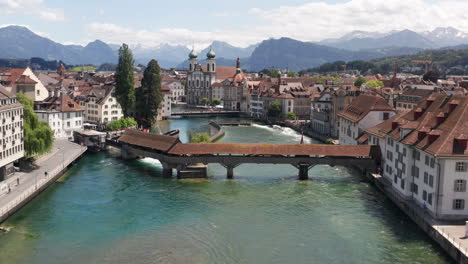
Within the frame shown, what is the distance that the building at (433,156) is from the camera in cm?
3988

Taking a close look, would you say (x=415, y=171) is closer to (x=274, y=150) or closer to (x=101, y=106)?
(x=274, y=150)

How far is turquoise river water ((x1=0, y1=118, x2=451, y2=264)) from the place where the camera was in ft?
117

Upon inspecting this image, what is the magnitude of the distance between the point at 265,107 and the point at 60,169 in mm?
86345

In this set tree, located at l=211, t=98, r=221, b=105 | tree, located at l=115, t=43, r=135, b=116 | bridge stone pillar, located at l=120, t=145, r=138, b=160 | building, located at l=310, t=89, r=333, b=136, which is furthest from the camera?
tree, located at l=211, t=98, r=221, b=105

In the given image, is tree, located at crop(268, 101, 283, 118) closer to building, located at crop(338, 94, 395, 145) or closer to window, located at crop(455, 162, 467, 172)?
building, located at crop(338, 94, 395, 145)

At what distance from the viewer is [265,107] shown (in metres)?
140

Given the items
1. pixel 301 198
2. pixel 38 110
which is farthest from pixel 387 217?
pixel 38 110

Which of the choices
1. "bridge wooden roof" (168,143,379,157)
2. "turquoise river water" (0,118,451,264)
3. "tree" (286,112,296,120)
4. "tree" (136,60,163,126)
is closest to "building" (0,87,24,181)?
"turquoise river water" (0,118,451,264)

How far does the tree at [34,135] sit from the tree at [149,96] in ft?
145

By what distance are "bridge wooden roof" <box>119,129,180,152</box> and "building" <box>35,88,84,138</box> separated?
15969 millimetres

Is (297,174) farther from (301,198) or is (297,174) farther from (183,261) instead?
(183,261)

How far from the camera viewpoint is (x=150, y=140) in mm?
66500

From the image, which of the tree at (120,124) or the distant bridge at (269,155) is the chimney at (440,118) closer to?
the distant bridge at (269,155)

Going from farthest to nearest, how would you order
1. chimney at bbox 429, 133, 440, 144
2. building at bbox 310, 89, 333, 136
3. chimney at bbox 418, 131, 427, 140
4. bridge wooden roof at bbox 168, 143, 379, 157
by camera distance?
building at bbox 310, 89, 333, 136, bridge wooden roof at bbox 168, 143, 379, 157, chimney at bbox 418, 131, 427, 140, chimney at bbox 429, 133, 440, 144
